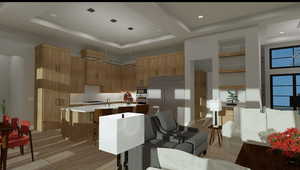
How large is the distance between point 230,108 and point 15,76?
7.17 metres

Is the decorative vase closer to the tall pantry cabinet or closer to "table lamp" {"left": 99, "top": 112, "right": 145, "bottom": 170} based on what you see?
"table lamp" {"left": 99, "top": 112, "right": 145, "bottom": 170}

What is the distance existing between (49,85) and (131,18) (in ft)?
11.4

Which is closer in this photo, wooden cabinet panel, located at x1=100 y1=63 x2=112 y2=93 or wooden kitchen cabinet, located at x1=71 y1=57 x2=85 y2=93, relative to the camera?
wooden kitchen cabinet, located at x1=71 y1=57 x2=85 y2=93

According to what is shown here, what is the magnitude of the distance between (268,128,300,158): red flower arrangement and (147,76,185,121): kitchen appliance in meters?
3.92

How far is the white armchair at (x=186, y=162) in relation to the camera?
2.96ft

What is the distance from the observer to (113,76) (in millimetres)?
7594

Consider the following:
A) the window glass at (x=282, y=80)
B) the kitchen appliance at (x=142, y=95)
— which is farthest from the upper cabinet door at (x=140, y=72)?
the window glass at (x=282, y=80)

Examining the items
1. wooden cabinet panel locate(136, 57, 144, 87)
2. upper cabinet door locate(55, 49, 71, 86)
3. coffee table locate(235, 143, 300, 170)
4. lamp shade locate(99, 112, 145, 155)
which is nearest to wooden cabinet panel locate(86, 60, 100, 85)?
upper cabinet door locate(55, 49, 71, 86)

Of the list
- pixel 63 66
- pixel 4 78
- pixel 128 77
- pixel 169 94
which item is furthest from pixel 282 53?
pixel 4 78

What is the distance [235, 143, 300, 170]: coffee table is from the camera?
164cm

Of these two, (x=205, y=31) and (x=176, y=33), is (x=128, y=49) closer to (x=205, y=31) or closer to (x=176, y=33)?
(x=176, y=33)

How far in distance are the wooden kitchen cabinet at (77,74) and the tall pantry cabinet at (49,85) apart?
0.42 m

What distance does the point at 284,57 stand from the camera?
22.6 feet

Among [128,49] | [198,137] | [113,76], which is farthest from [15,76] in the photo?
[198,137]
